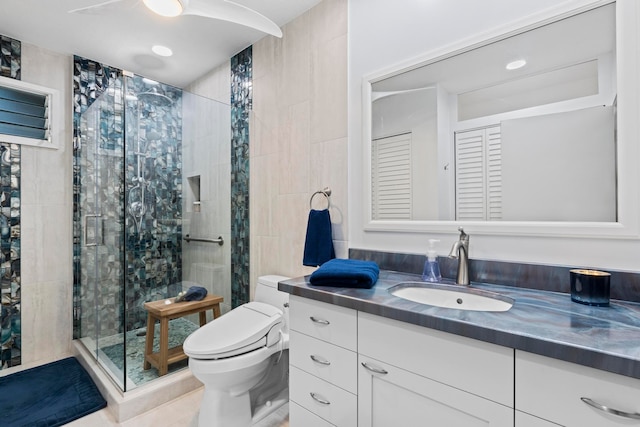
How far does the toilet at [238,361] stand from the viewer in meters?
1.42

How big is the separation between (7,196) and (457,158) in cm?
290

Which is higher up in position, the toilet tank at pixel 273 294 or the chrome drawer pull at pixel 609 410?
the chrome drawer pull at pixel 609 410

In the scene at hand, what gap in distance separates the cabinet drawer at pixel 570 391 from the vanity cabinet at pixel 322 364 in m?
0.48

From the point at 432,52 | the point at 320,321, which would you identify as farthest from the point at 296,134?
the point at 320,321

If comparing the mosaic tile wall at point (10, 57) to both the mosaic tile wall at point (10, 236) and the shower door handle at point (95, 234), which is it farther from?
the shower door handle at point (95, 234)

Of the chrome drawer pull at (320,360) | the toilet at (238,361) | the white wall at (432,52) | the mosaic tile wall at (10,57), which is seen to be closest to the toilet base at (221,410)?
the toilet at (238,361)

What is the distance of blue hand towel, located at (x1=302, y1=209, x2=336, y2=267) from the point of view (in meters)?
1.68

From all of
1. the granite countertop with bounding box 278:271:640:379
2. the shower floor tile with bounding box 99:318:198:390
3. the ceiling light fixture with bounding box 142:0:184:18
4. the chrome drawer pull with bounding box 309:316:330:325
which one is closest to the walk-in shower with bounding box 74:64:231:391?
the shower floor tile with bounding box 99:318:198:390

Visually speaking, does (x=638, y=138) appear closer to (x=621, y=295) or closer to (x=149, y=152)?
(x=621, y=295)

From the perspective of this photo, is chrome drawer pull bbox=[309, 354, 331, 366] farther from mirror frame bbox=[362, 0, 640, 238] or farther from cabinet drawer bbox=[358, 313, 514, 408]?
mirror frame bbox=[362, 0, 640, 238]

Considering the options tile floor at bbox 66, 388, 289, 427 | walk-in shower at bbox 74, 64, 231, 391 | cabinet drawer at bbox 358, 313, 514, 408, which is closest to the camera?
cabinet drawer at bbox 358, 313, 514, 408

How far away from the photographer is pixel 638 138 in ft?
3.07

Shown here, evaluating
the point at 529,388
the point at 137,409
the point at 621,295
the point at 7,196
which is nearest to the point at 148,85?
the point at 7,196

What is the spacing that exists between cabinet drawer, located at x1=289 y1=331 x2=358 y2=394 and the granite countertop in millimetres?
181
